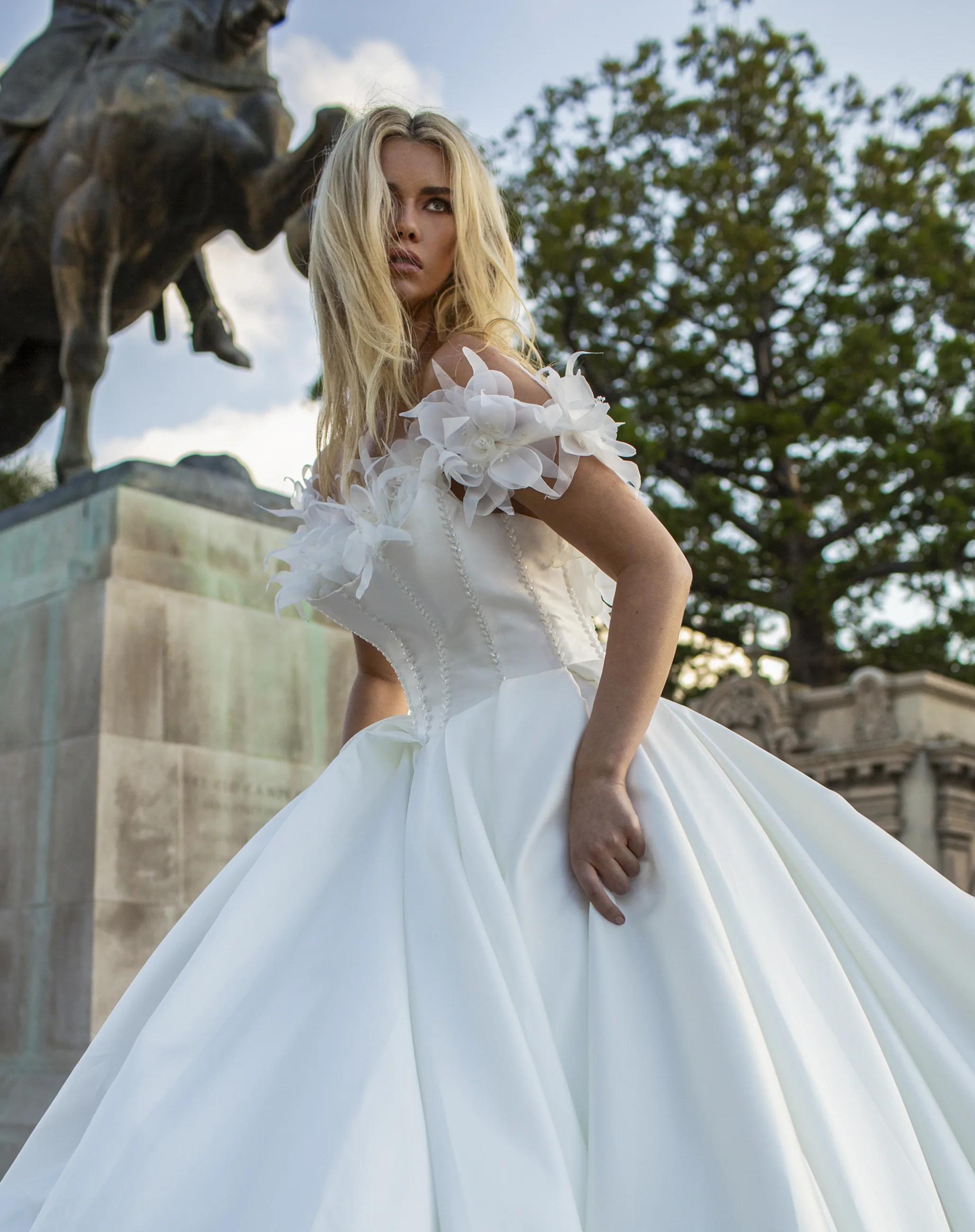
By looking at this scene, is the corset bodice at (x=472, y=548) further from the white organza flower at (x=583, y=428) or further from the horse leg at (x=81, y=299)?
the horse leg at (x=81, y=299)

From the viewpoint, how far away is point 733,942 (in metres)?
1.54

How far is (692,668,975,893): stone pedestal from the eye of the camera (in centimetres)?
1962

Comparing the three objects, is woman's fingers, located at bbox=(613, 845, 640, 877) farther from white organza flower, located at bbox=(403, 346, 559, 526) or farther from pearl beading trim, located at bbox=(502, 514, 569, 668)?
white organza flower, located at bbox=(403, 346, 559, 526)

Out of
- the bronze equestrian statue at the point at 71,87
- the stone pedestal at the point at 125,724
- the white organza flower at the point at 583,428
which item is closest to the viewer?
the white organza flower at the point at 583,428

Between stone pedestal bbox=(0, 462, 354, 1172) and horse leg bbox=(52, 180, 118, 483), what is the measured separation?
20.4 inches

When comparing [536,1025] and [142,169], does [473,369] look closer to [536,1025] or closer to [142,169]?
[536,1025]

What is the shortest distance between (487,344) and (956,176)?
21.1 meters

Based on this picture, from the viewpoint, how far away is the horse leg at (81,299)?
5.39 m

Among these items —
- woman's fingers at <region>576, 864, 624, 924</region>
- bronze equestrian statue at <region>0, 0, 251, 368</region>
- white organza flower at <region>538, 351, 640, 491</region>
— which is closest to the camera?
woman's fingers at <region>576, 864, 624, 924</region>

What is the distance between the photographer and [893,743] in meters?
19.6

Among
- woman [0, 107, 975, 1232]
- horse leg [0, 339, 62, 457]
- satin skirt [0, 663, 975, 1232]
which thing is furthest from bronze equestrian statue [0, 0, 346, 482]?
satin skirt [0, 663, 975, 1232]

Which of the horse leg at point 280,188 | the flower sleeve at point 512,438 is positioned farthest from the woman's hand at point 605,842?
the horse leg at point 280,188

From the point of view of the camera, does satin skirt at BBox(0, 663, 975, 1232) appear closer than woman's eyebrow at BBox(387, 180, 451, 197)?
Yes

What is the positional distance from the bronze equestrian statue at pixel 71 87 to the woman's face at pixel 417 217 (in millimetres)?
4144
